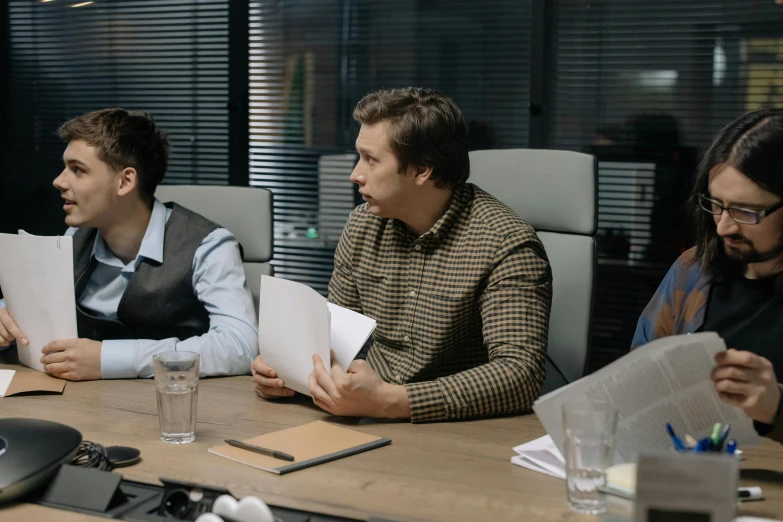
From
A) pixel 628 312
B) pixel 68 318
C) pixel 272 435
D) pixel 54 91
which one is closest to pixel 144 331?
pixel 68 318

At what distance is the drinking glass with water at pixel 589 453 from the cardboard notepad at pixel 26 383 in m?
1.03

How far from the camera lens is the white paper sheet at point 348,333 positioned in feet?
5.10

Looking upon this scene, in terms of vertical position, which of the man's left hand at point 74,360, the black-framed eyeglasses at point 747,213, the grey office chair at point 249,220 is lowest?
the man's left hand at point 74,360

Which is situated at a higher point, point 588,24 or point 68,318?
point 588,24

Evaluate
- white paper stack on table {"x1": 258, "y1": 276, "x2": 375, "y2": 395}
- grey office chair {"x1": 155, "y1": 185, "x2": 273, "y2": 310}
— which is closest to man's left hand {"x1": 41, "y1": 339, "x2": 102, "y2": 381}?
white paper stack on table {"x1": 258, "y1": 276, "x2": 375, "y2": 395}

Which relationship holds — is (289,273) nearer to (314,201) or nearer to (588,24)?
(314,201)

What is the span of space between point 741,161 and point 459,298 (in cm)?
60

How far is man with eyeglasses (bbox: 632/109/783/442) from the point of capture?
5.19ft

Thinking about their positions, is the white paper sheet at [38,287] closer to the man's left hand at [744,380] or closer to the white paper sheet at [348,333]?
the white paper sheet at [348,333]

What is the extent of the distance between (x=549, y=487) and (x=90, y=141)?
5.09ft

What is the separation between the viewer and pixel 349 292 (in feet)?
6.77

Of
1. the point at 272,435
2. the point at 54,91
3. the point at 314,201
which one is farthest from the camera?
the point at 54,91

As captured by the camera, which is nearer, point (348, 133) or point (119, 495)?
point (119, 495)

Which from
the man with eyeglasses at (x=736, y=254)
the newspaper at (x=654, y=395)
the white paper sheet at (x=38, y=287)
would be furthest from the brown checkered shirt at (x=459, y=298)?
the white paper sheet at (x=38, y=287)
